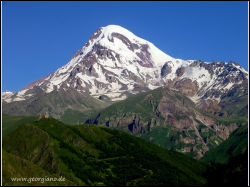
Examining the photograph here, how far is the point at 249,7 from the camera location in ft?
438

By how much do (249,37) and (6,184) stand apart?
127735 mm

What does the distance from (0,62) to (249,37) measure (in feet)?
252

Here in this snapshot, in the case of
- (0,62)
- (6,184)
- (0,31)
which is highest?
(0,31)

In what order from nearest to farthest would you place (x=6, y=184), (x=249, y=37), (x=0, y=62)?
(x=0, y=62)
(x=249, y=37)
(x=6, y=184)

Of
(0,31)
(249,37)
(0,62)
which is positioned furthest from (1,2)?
(249,37)

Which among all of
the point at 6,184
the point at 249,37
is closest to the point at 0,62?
the point at 249,37

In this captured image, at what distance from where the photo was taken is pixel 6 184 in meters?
193

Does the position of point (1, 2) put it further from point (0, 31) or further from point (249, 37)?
point (249, 37)

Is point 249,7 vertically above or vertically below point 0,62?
above

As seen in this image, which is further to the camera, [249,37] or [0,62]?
[249,37]

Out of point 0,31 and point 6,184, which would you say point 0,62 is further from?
point 6,184

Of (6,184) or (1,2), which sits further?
(6,184)

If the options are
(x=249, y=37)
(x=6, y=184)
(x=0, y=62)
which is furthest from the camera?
(x=6, y=184)

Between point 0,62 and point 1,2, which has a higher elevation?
point 1,2
